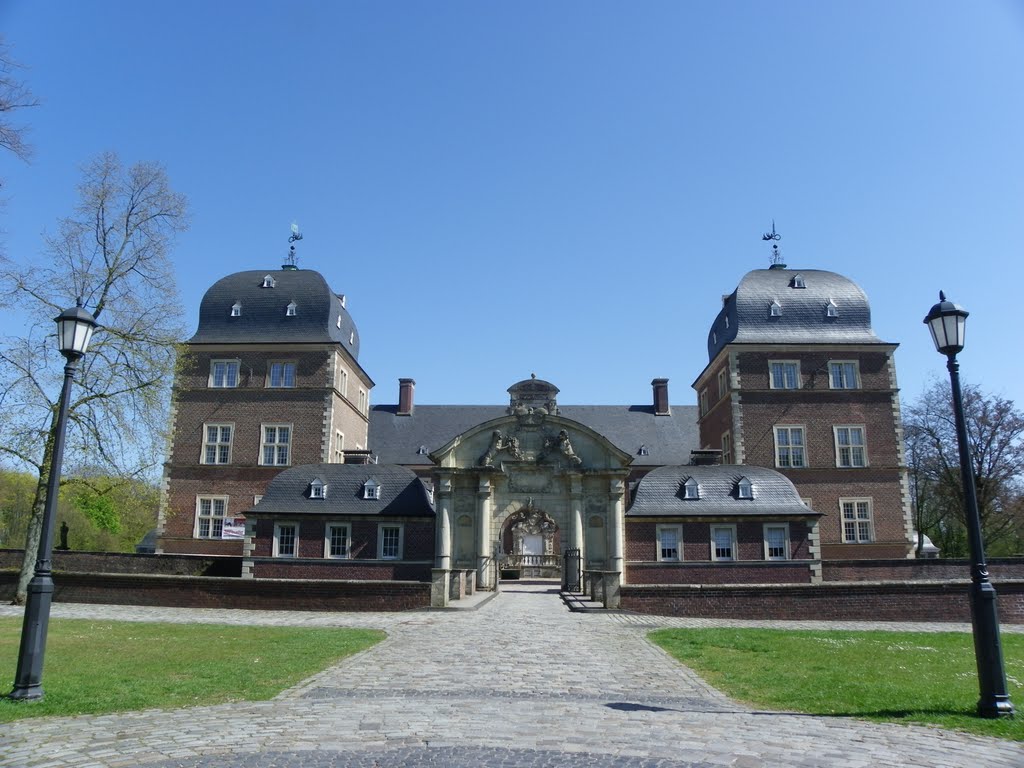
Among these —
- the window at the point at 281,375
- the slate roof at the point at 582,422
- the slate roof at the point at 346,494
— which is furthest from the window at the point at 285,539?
the slate roof at the point at 582,422

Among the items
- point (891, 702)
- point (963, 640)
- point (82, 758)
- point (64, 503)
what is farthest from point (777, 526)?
point (64, 503)

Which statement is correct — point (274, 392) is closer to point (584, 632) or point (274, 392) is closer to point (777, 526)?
point (777, 526)

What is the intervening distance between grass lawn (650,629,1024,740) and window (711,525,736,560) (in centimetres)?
1176

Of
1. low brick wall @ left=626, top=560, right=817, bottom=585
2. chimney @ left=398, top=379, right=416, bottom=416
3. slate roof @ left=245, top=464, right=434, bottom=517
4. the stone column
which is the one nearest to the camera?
low brick wall @ left=626, top=560, right=817, bottom=585

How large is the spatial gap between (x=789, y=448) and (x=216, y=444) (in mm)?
28698

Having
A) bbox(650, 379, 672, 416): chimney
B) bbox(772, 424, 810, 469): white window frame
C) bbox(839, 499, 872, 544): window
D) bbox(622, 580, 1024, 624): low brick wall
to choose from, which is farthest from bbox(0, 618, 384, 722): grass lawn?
bbox(650, 379, 672, 416): chimney

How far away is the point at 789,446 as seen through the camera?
39719 mm

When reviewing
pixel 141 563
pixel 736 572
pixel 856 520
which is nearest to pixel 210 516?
pixel 141 563

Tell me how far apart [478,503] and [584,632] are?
562 inches

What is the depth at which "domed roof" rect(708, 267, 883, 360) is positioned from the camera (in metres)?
41.2

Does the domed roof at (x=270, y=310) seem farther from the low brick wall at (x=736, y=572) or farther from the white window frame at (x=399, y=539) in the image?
the low brick wall at (x=736, y=572)

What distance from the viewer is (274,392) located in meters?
41.4

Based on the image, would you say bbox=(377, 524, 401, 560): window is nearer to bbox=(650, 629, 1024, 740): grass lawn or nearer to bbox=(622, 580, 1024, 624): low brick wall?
bbox=(622, 580, 1024, 624): low brick wall

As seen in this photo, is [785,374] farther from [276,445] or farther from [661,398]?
[276,445]
